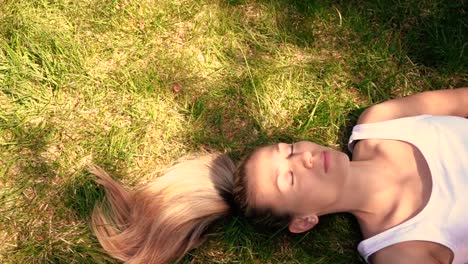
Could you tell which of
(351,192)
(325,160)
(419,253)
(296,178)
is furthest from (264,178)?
(419,253)

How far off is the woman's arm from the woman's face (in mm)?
566

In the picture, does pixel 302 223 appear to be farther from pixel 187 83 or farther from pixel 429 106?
pixel 187 83

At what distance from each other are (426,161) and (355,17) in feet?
4.20

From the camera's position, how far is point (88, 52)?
361cm

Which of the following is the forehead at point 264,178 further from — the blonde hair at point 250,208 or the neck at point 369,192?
the neck at point 369,192

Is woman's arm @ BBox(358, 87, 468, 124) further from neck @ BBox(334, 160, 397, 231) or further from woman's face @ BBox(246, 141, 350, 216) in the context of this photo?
woman's face @ BBox(246, 141, 350, 216)

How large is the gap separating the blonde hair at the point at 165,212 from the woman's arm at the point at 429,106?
1072 mm

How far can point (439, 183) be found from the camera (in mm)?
→ 2795

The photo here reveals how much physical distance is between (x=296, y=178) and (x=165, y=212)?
0.87 metres

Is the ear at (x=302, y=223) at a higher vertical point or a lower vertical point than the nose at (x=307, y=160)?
lower

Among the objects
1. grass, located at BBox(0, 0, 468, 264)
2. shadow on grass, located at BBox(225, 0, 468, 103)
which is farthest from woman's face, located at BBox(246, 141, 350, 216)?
shadow on grass, located at BBox(225, 0, 468, 103)

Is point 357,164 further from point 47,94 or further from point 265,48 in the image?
point 47,94

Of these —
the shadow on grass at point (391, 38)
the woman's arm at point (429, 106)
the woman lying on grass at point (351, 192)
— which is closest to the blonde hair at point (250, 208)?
the woman lying on grass at point (351, 192)

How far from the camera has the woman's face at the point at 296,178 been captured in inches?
107
